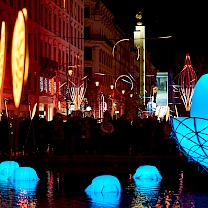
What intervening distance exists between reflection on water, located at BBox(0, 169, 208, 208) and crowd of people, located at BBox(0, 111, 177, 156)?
21.6 ft

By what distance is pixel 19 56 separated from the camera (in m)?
22.2

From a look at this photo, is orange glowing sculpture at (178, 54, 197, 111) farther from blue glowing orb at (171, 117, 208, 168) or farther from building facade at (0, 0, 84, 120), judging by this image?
blue glowing orb at (171, 117, 208, 168)

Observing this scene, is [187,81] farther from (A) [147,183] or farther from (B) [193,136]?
(B) [193,136]

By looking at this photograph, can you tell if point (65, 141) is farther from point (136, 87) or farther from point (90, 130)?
point (136, 87)

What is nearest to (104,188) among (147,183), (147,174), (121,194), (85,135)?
(121,194)

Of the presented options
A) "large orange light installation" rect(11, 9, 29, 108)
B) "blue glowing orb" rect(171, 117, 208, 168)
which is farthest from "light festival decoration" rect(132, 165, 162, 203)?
"large orange light installation" rect(11, 9, 29, 108)

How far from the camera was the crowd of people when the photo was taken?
30.8 m

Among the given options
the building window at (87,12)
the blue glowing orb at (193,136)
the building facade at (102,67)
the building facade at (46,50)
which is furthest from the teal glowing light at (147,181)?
the building window at (87,12)

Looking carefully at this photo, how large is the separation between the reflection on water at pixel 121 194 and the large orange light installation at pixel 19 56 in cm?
253

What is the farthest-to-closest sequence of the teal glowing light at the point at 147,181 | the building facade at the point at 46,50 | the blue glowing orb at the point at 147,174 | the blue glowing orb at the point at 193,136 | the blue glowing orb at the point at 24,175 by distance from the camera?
1. the building facade at the point at 46,50
2. the blue glowing orb at the point at 147,174
3. the blue glowing orb at the point at 24,175
4. the teal glowing light at the point at 147,181
5. the blue glowing orb at the point at 193,136

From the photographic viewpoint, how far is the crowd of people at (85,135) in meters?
30.8

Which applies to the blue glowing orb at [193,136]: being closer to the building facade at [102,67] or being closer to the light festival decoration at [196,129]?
A: the light festival decoration at [196,129]

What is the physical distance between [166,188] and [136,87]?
100 metres

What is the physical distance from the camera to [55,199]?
691 inches
